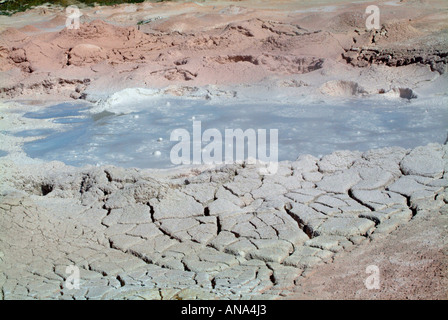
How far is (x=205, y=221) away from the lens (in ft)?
9.93

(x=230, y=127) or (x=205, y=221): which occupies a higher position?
(x=230, y=127)

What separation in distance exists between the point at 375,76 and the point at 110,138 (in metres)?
4.04

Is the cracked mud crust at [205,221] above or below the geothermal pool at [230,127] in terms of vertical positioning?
below

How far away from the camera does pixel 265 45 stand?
8781 mm

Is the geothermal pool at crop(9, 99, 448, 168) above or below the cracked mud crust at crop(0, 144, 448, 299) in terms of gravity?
above

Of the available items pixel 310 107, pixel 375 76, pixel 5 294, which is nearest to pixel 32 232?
pixel 5 294

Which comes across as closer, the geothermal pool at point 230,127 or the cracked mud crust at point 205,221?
the cracked mud crust at point 205,221

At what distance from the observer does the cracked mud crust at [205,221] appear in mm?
2375

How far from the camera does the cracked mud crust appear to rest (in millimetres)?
2375

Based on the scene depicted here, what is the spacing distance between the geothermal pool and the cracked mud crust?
2.66 feet

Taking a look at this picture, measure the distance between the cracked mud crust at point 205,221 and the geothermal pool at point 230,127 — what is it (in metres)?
0.81

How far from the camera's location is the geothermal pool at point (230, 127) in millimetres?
4727

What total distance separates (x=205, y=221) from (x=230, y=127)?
2631 mm

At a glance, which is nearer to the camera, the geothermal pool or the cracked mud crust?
the cracked mud crust
